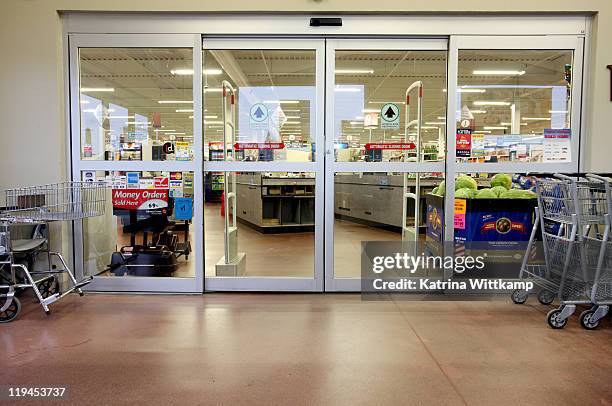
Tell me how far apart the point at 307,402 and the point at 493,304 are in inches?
91.5

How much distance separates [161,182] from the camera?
410cm

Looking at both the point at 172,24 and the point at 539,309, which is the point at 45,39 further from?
the point at 539,309

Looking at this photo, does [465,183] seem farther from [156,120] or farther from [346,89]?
[156,120]

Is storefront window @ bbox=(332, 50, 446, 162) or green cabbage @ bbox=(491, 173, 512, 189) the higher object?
storefront window @ bbox=(332, 50, 446, 162)

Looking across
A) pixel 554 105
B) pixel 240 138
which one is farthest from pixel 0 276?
pixel 554 105

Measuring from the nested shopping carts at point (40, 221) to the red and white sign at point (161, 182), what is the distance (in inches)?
18.4

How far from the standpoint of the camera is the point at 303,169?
157 inches

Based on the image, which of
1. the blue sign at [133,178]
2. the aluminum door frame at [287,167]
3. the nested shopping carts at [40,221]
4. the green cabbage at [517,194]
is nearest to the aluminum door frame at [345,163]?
the aluminum door frame at [287,167]

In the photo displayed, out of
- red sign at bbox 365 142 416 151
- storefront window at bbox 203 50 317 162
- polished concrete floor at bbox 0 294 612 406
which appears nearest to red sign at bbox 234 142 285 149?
storefront window at bbox 203 50 317 162

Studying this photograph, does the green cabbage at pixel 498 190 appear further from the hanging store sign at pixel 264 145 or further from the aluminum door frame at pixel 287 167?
the hanging store sign at pixel 264 145

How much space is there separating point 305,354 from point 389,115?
2.54 metres

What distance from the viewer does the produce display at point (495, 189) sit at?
13.6ft

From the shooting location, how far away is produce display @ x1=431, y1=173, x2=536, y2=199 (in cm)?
414

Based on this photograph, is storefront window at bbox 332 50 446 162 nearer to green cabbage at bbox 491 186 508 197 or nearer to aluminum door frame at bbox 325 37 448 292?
aluminum door frame at bbox 325 37 448 292
